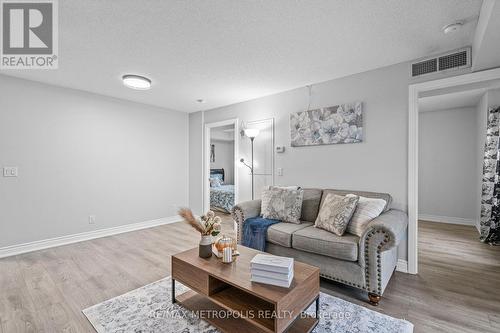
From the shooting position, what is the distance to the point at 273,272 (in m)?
1.51

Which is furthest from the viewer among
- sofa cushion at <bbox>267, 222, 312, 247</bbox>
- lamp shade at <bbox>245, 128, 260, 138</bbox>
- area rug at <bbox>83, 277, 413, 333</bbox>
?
lamp shade at <bbox>245, 128, 260, 138</bbox>

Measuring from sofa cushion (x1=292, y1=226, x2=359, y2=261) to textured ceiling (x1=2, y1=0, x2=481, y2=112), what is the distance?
1924 mm

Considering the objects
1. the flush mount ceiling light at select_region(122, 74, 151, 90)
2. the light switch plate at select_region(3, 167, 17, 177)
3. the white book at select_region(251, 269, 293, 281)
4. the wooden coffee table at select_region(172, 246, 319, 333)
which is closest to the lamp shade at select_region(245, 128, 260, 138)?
the flush mount ceiling light at select_region(122, 74, 151, 90)

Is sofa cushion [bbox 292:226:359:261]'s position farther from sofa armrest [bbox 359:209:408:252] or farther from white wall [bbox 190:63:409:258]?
white wall [bbox 190:63:409:258]

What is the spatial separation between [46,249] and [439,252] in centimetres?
557

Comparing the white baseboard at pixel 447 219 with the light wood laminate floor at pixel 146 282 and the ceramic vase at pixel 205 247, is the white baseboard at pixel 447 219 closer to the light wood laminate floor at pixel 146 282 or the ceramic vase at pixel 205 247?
the light wood laminate floor at pixel 146 282

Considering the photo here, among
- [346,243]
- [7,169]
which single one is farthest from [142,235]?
[346,243]

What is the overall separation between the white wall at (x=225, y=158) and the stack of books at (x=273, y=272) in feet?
22.5

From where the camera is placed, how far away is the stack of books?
1485 mm

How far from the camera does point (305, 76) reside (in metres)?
3.20

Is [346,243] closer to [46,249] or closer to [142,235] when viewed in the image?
[142,235]

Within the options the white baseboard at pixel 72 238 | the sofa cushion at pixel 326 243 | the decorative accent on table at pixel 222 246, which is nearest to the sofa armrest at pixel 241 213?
the sofa cushion at pixel 326 243

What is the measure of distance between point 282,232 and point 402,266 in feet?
4.79

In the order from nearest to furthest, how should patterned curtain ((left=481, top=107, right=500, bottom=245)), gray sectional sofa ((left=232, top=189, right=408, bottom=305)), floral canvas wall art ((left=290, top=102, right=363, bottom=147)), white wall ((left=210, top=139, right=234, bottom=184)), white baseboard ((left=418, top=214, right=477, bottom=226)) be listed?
gray sectional sofa ((left=232, top=189, right=408, bottom=305)) < floral canvas wall art ((left=290, top=102, right=363, bottom=147)) < patterned curtain ((left=481, top=107, right=500, bottom=245)) < white baseboard ((left=418, top=214, right=477, bottom=226)) < white wall ((left=210, top=139, right=234, bottom=184))
